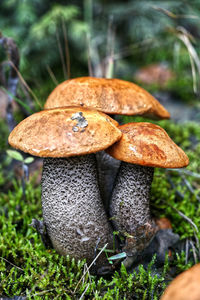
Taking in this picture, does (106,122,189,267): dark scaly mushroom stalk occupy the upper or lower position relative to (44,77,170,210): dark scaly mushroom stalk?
lower

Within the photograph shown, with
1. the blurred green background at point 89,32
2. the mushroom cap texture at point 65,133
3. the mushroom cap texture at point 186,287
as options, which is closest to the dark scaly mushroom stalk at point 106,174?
the mushroom cap texture at point 65,133

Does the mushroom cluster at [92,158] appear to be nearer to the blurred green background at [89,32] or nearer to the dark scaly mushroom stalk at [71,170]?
the dark scaly mushroom stalk at [71,170]

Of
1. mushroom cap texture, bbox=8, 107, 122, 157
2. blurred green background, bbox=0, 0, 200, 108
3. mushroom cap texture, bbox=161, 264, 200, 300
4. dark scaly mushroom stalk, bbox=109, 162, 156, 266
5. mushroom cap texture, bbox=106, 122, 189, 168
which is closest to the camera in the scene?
mushroom cap texture, bbox=161, 264, 200, 300

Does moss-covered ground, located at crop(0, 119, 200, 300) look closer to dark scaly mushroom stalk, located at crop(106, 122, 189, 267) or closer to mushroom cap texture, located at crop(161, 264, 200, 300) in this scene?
dark scaly mushroom stalk, located at crop(106, 122, 189, 267)

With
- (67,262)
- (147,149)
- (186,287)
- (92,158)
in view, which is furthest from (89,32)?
(186,287)

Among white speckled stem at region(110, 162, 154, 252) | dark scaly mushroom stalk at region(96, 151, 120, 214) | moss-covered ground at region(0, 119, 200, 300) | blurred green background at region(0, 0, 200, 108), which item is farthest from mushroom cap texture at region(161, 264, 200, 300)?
blurred green background at region(0, 0, 200, 108)

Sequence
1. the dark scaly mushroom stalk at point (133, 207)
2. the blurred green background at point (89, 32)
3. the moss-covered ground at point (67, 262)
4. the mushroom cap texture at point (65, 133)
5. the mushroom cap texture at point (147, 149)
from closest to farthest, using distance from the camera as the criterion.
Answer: the mushroom cap texture at point (65, 133)
the mushroom cap texture at point (147, 149)
the moss-covered ground at point (67, 262)
the dark scaly mushroom stalk at point (133, 207)
the blurred green background at point (89, 32)
